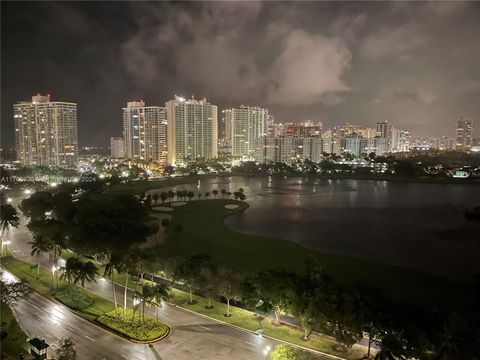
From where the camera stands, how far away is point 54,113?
93188 millimetres

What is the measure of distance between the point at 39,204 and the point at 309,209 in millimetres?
27342

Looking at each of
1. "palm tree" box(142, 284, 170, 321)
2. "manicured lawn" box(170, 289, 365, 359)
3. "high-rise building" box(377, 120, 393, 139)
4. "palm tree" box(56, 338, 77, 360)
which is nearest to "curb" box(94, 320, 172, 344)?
"palm tree" box(142, 284, 170, 321)

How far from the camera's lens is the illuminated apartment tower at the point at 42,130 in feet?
303

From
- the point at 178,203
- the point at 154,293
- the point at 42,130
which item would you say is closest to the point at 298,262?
the point at 154,293

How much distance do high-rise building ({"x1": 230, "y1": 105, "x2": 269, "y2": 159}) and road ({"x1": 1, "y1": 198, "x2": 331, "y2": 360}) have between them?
117306 millimetres

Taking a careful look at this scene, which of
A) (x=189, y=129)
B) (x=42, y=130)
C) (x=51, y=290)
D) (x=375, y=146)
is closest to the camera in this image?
(x=51, y=290)

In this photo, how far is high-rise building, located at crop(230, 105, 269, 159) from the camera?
135m

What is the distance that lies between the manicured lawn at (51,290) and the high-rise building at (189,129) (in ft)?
267

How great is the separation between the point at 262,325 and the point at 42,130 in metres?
95.8

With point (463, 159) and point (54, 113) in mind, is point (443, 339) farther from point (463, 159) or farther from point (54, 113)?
point (463, 159)

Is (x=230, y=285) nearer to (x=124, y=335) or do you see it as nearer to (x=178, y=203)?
(x=124, y=335)

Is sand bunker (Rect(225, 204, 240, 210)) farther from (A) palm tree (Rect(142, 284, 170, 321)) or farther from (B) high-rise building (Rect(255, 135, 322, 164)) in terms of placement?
(B) high-rise building (Rect(255, 135, 322, 164))

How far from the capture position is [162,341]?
13258 millimetres

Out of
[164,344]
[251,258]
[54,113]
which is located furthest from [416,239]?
[54,113]
